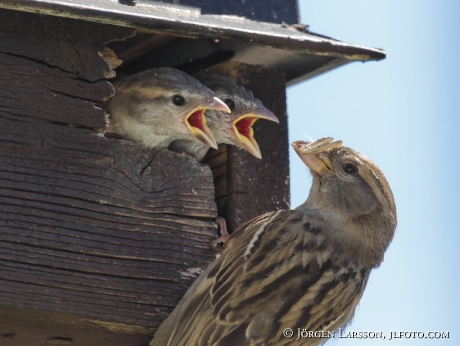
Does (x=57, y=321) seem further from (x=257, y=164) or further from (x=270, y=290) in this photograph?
(x=257, y=164)

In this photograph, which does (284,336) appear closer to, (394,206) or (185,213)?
(185,213)

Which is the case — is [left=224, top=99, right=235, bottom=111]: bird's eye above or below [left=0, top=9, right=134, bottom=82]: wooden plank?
below

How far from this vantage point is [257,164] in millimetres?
4121

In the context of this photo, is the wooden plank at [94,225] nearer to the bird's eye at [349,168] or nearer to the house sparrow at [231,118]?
the house sparrow at [231,118]

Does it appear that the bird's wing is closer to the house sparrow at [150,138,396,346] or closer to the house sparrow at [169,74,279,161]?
the house sparrow at [150,138,396,346]

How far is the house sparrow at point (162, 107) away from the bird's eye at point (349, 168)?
0.59 m

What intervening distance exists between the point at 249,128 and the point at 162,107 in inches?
17.0

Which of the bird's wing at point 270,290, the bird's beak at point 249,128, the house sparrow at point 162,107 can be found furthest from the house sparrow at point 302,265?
the house sparrow at point 162,107

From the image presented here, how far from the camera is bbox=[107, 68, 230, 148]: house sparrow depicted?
4145mm

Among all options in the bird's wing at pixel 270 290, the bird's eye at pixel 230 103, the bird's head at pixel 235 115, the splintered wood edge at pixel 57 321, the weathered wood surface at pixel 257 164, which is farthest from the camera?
the bird's eye at pixel 230 103

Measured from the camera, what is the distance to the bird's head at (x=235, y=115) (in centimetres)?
414

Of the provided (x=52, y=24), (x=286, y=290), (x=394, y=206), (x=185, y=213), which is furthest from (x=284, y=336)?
(x=52, y=24)

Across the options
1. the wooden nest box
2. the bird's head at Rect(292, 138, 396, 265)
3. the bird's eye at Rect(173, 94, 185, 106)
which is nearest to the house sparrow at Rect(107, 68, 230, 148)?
the bird's eye at Rect(173, 94, 185, 106)


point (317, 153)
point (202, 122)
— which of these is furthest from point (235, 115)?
point (317, 153)
